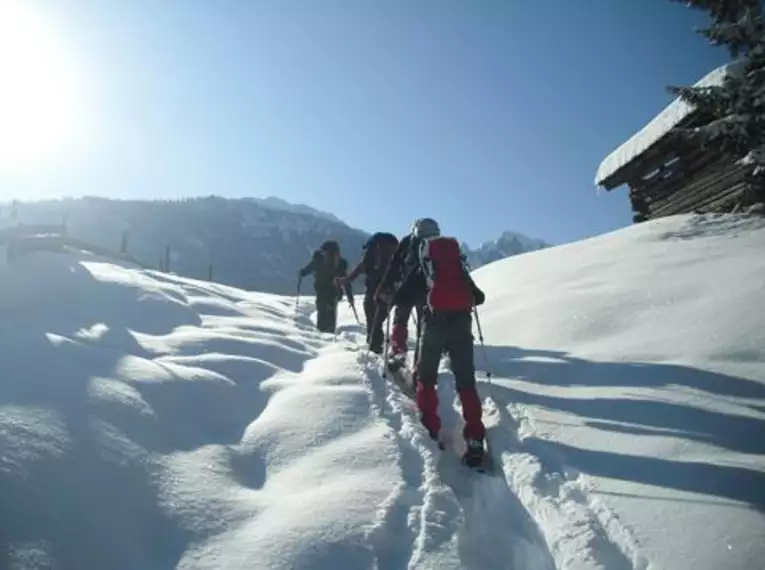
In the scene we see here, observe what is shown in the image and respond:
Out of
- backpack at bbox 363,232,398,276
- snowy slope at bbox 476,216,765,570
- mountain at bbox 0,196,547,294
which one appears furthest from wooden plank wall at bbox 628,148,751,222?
mountain at bbox 0,196,547,294

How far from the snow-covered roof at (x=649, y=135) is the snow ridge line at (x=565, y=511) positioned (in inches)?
447

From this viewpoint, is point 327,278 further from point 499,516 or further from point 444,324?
point 499,516

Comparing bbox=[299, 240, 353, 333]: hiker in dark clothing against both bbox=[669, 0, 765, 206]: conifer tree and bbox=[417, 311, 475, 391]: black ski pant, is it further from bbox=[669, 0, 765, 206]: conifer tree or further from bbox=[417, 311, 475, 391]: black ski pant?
bbox=[669, 0, 765, 206]: conifer tree

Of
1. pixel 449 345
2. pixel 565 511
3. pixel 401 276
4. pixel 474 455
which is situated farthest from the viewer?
pixel 401 276

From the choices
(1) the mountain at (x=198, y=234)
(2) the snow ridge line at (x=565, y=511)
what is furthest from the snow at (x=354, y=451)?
(1) the mountain at (x=198, y=234)

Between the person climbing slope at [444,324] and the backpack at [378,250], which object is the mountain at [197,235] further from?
the person climbing slope at [444,324]

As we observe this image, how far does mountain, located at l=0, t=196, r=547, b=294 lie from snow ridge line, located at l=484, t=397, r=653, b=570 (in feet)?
349

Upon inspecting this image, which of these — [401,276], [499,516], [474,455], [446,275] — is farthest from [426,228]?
[499,516]

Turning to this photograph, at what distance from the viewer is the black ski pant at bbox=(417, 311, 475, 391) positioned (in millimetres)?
5074

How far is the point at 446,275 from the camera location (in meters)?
5.27

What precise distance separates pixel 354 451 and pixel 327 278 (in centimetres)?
798

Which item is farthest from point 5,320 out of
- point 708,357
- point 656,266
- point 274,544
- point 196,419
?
point 656,266

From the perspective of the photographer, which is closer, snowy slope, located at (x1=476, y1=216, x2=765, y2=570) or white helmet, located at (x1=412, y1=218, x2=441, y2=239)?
snowy slope, located at (x1=476, y1=216, x2=765, y2=570)

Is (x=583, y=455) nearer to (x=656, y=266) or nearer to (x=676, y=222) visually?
(x=656, y=266)
